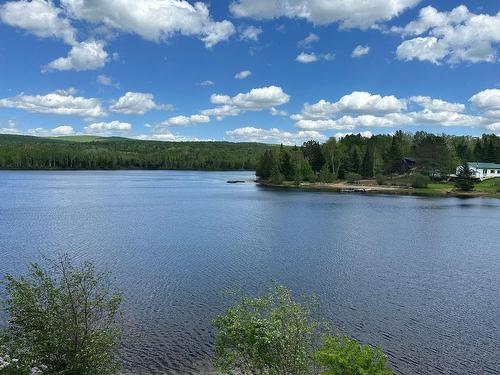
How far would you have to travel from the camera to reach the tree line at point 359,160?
130 metres

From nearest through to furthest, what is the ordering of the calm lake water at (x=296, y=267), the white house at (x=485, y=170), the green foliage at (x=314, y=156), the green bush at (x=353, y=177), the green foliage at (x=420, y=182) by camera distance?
1. the calm lake water at (x=296, y=267)
2. the green foliage at (x=420, y=182)
3. the white house at (x=485, y=170)
4. the green bush at (x=353, y=177)
5. the green foliage at (x=314, y=156)

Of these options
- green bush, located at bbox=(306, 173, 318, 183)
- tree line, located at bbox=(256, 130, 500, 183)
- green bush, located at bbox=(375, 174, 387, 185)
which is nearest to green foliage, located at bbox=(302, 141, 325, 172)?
tree line, located at bbox=(256, 130, 500, 183)

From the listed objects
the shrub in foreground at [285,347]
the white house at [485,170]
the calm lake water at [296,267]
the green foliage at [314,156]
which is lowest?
the calm lake water at [296,267]

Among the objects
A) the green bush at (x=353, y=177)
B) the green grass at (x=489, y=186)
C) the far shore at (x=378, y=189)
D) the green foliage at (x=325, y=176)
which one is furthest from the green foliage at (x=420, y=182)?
the green foliage at (x=325, y=176)

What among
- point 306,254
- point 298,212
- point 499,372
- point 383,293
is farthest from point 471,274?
point 298,212

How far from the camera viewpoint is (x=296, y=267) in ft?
118

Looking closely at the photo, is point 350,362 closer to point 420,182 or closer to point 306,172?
point 420,182

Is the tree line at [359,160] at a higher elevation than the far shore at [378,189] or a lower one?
higher

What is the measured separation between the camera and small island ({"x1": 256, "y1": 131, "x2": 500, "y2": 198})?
384 ft

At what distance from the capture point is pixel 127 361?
19266 mm

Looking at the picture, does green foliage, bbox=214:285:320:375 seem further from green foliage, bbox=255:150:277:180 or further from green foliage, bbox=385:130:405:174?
green foliage, bbox=255:150:277:180

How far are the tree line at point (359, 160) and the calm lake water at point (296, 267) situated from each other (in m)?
57.5

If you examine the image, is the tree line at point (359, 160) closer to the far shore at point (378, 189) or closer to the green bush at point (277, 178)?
the green bush at point (277, 178)

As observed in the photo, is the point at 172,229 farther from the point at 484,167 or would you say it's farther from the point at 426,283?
the point at 484,167
